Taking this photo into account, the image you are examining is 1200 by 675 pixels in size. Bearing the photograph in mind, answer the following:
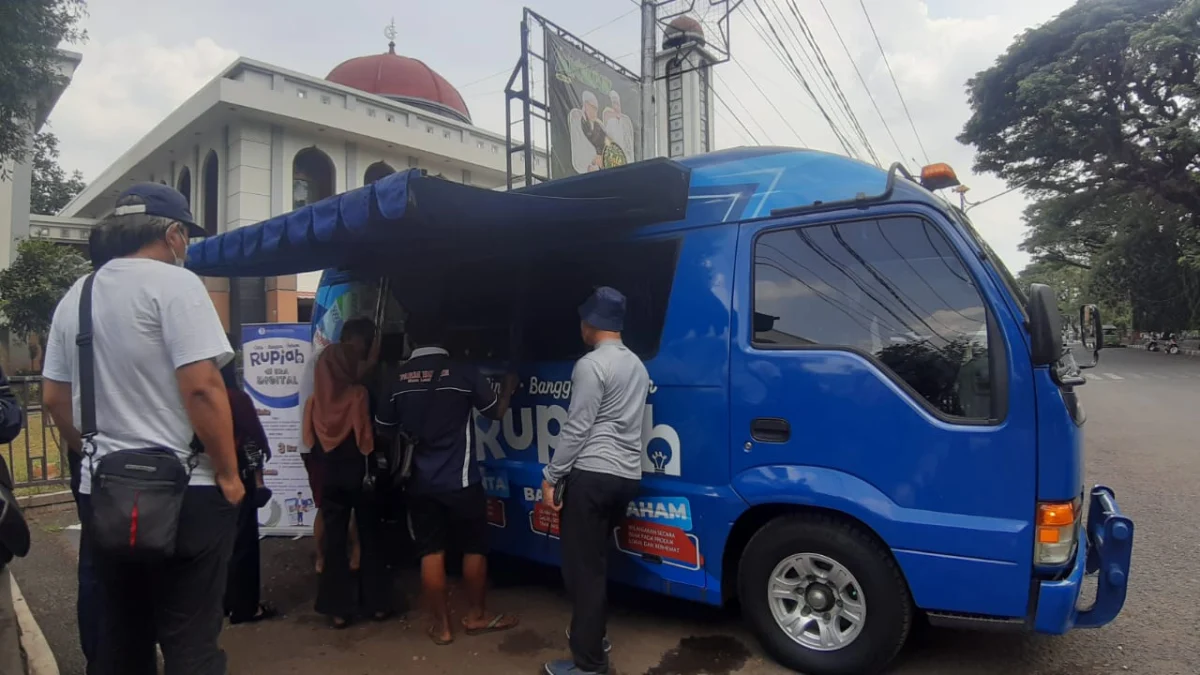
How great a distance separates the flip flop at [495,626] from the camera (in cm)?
402

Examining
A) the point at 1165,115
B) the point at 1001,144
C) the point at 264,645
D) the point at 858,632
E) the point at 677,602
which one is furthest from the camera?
the point at 1001,144

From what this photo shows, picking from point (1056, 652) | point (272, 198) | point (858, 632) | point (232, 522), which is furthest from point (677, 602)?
point (272, 198)

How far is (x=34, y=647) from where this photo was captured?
3.59 metres

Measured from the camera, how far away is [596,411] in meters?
3.48

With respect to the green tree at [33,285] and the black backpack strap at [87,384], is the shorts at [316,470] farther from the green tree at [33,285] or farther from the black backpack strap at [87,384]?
the green tree at [33,285]

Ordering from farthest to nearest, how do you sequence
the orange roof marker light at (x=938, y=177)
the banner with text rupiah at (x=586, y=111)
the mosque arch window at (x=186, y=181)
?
1. the mosque arch window at (x=186, y=181)
2. the banner with text rupiah at (x=586, y=111)
3. the orange roof marker light at (x=938, y=177)

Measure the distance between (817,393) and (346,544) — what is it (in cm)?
282

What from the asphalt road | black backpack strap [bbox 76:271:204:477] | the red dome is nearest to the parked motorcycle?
the red dome

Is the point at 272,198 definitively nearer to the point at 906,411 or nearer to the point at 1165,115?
the point at 906,411

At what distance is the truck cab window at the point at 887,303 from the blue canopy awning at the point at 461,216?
679mm

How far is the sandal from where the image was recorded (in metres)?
4.25

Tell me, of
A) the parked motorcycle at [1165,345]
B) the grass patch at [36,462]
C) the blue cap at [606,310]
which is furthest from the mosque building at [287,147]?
the parked motorcycle at [1165,345]

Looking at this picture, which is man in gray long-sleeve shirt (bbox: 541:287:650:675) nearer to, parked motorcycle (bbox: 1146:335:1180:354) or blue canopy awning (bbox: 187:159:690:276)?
blue canopy awning (bbox: 187:159:690:276)

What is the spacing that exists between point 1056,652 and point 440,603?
3176 millimetres
